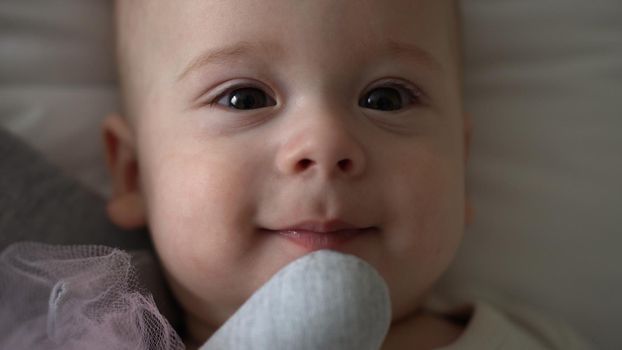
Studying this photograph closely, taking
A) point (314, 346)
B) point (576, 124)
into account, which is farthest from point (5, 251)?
point (576, 124)

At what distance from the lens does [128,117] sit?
1159 millimetres

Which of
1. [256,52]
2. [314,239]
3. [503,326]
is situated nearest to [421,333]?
[503,326]

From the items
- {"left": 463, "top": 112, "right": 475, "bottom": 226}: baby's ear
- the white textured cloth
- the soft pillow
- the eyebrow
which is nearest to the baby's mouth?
the white textured cloth

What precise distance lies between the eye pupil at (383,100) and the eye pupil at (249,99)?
5.4 inches

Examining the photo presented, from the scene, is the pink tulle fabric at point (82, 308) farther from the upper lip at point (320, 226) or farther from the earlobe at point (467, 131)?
the earlobe at point (467, 131)

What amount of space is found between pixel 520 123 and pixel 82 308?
87cm

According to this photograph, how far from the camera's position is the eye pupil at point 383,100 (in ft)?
3.26

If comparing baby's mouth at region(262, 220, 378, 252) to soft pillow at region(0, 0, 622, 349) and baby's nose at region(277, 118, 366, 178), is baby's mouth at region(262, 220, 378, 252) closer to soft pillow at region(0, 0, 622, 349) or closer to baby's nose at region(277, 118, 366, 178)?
baby's nose at region(277, 118, 366, 178)

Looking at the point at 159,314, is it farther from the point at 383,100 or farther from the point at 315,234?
the point at 383,100

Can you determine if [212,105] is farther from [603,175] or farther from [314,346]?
[603,175]

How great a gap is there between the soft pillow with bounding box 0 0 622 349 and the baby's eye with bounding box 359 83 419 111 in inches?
14.4

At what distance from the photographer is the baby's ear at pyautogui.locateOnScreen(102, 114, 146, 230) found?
3.64ft

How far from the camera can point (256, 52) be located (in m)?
0.94

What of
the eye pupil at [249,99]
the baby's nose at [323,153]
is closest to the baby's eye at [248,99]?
the eye pupil at [249,99]
